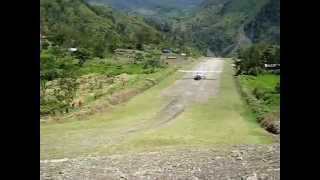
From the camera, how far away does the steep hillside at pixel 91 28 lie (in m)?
7.81

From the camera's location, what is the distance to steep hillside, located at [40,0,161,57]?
7812 mm

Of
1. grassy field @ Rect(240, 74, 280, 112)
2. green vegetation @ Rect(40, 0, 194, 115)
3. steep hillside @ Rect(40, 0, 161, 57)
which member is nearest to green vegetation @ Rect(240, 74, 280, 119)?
grassy field @ Rect(240, 74, 280, 112)

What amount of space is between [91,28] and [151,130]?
145 inches

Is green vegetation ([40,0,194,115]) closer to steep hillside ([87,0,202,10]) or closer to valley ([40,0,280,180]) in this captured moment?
valley ([40,0,280,180])

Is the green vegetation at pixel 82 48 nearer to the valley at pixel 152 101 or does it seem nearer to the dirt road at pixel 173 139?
the valley at pixel 152 101

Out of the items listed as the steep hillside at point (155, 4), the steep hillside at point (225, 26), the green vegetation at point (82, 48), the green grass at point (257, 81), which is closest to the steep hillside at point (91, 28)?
the green vegetation at point (82, 48)

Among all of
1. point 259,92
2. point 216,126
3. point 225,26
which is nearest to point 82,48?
point 216,126

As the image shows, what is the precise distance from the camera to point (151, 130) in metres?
6.02

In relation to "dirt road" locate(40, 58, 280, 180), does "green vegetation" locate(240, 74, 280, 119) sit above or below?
above

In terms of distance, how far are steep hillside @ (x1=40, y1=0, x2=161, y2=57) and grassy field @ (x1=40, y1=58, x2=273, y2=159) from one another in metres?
1.57

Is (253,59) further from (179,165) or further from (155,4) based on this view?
(155,4)
